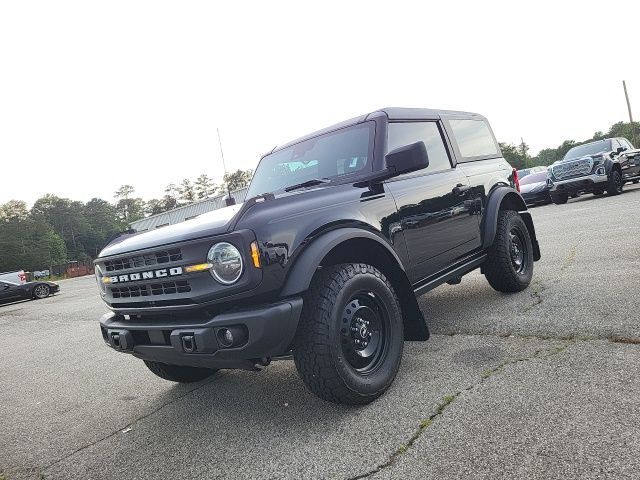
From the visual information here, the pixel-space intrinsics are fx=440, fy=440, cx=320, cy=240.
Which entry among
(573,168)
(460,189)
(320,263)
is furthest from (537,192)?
(320,263)

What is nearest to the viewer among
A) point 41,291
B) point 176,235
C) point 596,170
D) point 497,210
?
point 176,235

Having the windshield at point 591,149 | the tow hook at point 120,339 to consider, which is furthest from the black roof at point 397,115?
the windshield at point 591,149

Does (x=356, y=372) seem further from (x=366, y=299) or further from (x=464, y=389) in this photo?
(x=464, y=389)

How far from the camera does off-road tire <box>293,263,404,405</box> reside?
2412 mm

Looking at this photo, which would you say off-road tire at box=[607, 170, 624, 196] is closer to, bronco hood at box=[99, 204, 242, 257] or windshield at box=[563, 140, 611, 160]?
windshield at box=[563, 140, 611, 160]

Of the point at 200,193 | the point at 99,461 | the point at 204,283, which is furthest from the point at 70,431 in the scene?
the point at 200,193

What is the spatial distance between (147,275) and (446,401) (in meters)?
1.89

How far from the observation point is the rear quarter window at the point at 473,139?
431 cm

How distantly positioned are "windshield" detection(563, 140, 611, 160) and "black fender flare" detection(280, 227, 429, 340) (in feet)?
45.9

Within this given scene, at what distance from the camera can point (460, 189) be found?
13.0 feet

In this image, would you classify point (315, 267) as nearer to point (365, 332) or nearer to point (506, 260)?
point (365, 332)

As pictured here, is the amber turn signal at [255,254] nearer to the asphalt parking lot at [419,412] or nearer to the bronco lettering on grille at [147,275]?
the bronco lettering on grille at [147,275]

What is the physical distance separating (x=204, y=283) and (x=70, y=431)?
182 centimetres

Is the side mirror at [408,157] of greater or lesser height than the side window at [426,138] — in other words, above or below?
below
